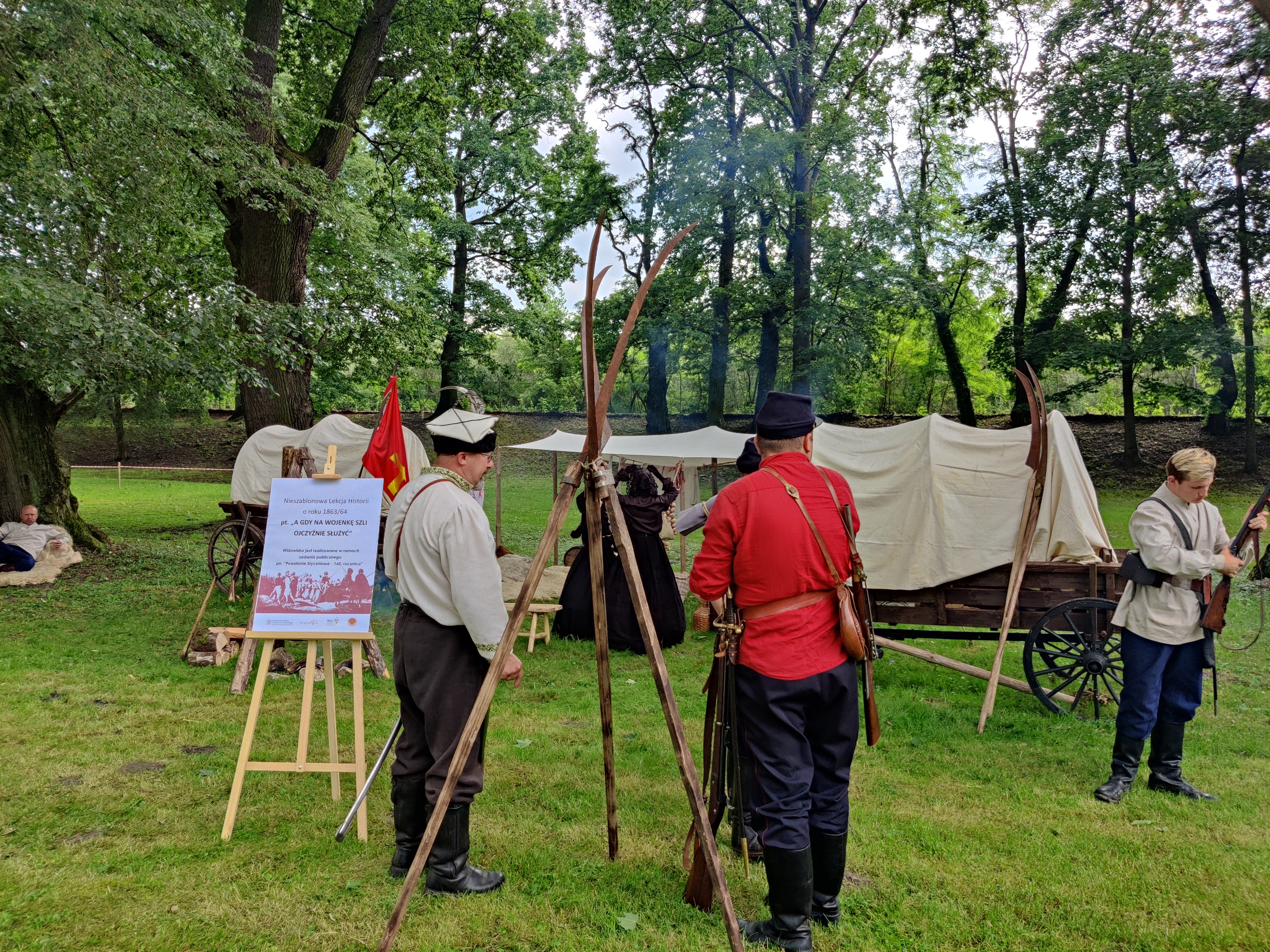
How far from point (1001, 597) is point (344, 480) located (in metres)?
5.08

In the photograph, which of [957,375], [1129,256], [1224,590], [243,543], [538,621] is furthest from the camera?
[957,375]

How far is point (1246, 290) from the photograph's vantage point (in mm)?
19531

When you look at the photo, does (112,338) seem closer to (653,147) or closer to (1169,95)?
(653,147)

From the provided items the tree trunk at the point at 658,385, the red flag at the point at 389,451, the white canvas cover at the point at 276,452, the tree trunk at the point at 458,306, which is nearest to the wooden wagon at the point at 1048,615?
the red flag at the point at 389,451

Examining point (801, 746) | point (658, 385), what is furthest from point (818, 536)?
point (658, 385)

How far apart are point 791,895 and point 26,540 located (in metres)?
12.6

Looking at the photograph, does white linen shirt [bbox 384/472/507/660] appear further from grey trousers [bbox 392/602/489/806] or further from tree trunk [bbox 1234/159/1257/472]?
tree trunk [bbox 1234/159/1257/472]

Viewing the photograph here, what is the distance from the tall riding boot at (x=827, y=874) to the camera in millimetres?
3072

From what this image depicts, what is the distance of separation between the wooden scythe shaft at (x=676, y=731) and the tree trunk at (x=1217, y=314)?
20733 millimetres

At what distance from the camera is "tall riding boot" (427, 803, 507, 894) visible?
339 cm

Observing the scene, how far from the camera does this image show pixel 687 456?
1232 centimetres

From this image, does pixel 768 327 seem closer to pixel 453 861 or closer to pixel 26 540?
pixel 26 540

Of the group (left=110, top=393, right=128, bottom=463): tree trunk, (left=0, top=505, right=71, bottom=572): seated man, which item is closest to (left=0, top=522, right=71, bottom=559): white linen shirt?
(left=0, top=505, right=71, bottom=572): seated man

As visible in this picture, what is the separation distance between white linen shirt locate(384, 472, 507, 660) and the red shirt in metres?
0.84
